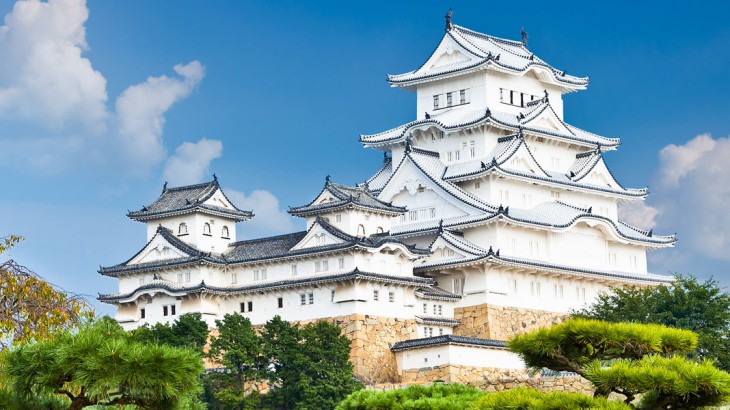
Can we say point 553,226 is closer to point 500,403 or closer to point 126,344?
point 500,403

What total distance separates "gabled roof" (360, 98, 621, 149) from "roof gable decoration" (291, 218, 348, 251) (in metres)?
12.5

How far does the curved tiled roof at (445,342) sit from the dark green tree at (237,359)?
684 cm

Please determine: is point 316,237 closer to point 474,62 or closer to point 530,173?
point 530,173

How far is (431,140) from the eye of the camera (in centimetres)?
7531

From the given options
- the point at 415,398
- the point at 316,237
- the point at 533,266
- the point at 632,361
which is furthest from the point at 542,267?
the point at 632,361

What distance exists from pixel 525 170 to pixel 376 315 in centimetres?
1478

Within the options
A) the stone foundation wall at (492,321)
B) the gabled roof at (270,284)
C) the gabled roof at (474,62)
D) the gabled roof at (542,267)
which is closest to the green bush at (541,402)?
the gabled roof at (270,284)

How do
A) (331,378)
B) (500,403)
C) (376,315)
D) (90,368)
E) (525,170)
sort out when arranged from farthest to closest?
(525,170) → (376,315) → (331,378) → (500,403) → (90,368)

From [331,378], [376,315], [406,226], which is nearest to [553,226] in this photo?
[406,226]

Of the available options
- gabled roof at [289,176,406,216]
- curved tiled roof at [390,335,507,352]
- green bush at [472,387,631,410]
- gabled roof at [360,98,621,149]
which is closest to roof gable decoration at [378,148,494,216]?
gabled roof at [360,98,621,149]

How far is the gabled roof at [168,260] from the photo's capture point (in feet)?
212

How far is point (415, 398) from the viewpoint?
4044cm

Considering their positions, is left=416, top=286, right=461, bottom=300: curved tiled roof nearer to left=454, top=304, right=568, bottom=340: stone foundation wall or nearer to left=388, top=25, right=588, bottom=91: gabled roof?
left=454, top=304, right=568, bottom=340: stone foundation wall

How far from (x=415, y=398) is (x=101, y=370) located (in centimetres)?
1865
